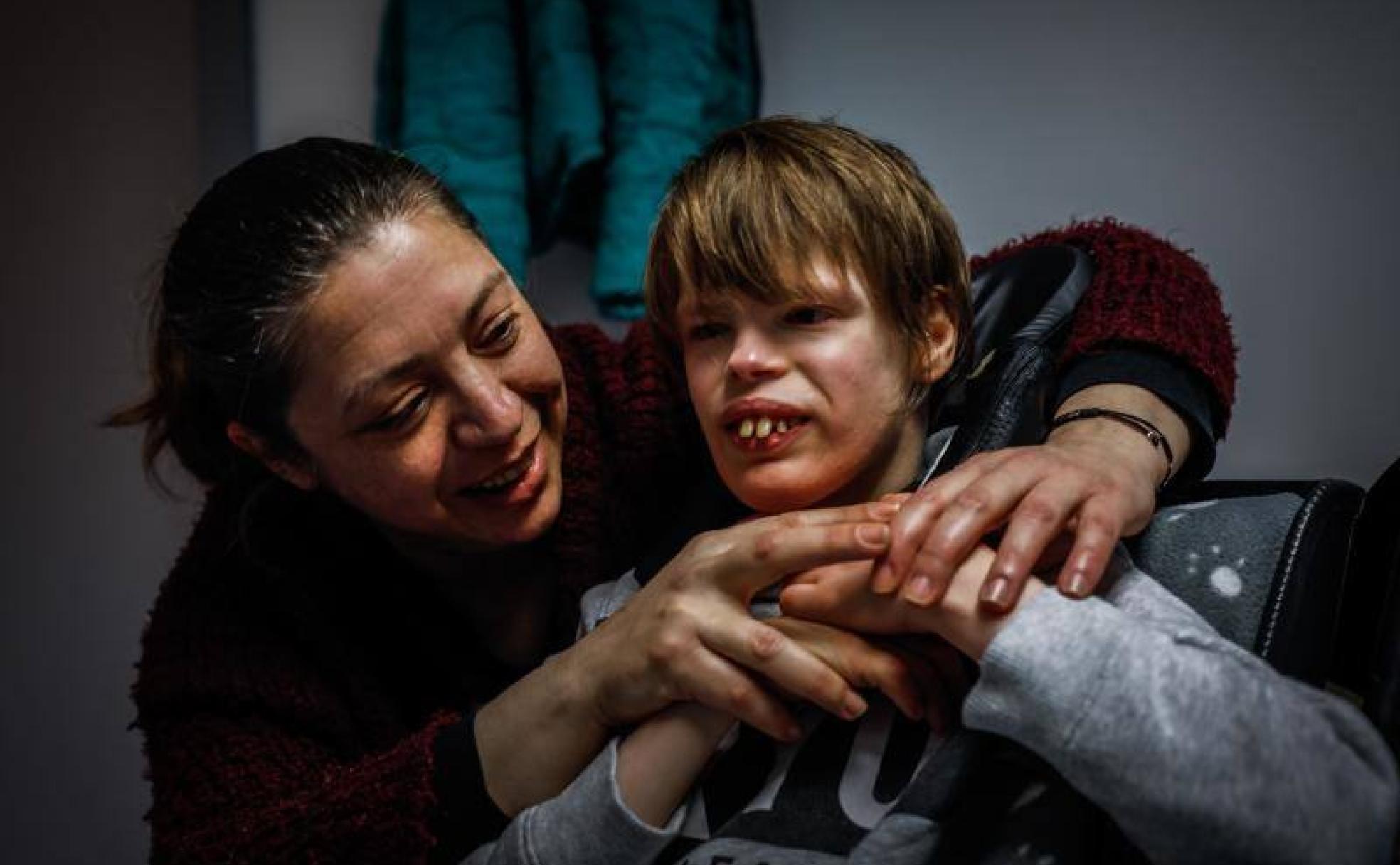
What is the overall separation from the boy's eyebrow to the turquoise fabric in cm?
51

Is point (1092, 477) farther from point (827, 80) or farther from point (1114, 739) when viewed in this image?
point (827, 80)

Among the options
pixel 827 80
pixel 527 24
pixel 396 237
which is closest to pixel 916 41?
pixel 827 80

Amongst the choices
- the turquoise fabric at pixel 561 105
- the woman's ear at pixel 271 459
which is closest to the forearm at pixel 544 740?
the woman's ear at pixel 271 459

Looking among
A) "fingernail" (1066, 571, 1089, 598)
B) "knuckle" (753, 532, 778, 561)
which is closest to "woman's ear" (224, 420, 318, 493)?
"knuckle" (753, 532, 778, 561)

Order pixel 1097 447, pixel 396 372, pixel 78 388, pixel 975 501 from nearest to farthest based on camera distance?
pixel 975 501 → pixel 1097 447 → pixel 396 372 → pixel 78 388

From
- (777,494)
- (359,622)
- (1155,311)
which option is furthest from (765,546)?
(359,622)

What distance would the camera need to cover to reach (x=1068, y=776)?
60 cm

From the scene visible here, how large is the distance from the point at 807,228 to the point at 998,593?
14.4 inches

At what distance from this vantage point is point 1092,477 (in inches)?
27.6

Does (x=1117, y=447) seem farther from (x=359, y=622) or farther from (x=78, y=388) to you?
(x=78, y=388)

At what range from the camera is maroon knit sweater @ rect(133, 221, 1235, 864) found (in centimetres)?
85

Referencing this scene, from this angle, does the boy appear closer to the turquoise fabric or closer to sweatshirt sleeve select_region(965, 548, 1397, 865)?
sweatshirt sleeve select_region(965, 548, 1397, 865)

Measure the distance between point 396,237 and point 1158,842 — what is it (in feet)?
2.46

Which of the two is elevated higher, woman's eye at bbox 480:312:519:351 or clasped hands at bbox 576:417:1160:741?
woman's eye at bbox 480:312:519:351
